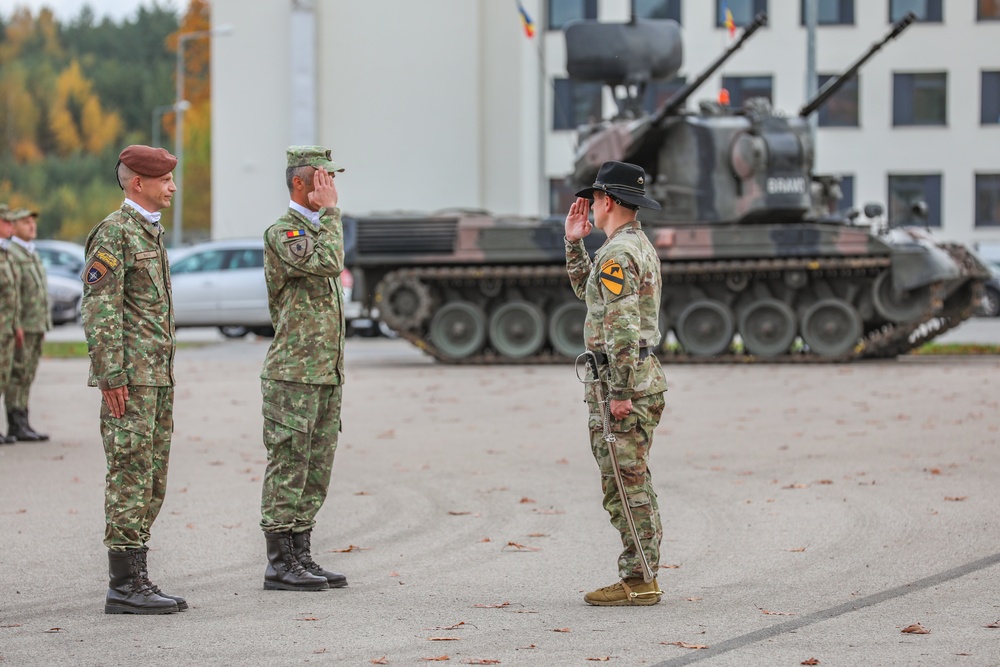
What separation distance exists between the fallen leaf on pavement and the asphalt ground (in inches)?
2.9

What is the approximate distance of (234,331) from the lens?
28828mm

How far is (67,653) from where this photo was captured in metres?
6.07

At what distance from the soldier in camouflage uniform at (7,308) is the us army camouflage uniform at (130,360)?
629 cm


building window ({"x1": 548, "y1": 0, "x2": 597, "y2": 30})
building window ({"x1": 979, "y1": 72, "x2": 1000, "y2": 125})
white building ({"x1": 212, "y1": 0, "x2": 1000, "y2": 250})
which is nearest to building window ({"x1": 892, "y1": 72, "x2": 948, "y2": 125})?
white building ({"x1": 212, "y1": 0, "x2": 1000, "y2": 250})

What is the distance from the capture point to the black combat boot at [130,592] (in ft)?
22.4

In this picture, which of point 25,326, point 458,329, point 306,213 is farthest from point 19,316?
point 458,329

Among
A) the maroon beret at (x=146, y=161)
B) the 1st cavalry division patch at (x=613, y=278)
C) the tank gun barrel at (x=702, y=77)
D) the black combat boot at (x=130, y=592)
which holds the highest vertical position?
the tank gun barrel at (x=702, y=77)

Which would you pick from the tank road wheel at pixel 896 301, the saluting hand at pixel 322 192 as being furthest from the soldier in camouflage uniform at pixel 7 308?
the tank road wheel at pixel 896 301

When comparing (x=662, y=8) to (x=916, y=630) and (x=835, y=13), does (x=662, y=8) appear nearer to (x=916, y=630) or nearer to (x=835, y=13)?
(x=835, y=13)

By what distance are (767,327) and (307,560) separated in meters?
14.7

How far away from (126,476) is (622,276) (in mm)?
2218

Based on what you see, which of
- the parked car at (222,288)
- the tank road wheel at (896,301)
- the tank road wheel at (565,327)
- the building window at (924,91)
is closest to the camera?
the tank road wheel at (896,301)

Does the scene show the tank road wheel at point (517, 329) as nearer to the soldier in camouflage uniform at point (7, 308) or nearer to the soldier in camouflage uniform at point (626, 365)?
the soldier in camouflage uniform at point (7, 308)

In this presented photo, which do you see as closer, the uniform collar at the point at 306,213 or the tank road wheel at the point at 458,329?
the uniform collar at the point at 306,213
